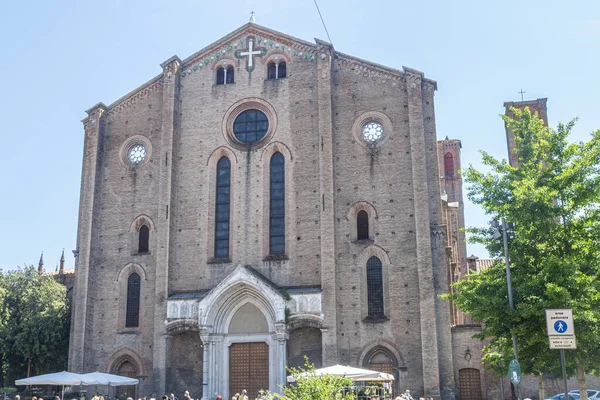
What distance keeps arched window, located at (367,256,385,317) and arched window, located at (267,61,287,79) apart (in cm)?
955

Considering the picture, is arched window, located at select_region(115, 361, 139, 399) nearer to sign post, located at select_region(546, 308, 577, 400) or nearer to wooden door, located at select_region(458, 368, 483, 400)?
wooden door, located at select_region(458, 368, 483, 400)

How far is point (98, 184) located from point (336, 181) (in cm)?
1136

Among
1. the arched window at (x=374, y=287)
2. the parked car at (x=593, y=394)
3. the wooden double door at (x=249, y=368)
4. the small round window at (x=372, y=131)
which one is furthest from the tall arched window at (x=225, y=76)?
the parked car at (x=593, y=394)

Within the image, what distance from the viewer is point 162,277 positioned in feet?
92.3

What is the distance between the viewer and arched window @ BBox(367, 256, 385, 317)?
26438 millimetres

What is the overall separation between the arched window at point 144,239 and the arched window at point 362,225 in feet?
31.4

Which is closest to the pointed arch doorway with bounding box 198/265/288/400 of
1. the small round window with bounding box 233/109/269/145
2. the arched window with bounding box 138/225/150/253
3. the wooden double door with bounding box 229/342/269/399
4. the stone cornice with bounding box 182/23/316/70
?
the wooden double door with bounding box 229/342/269/399

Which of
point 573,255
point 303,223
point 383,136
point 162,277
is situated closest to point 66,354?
point 162,277

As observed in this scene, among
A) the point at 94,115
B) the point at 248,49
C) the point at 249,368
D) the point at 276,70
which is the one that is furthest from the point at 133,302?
the point at 248,49

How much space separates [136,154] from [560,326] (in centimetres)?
2213

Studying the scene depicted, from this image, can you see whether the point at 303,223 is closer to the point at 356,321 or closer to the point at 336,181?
the point at 336,181

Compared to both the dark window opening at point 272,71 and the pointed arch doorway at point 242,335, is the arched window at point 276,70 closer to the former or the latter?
the dark window opening at point 272,71

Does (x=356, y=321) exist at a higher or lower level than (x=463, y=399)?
higher

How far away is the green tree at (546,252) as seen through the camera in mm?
16406
